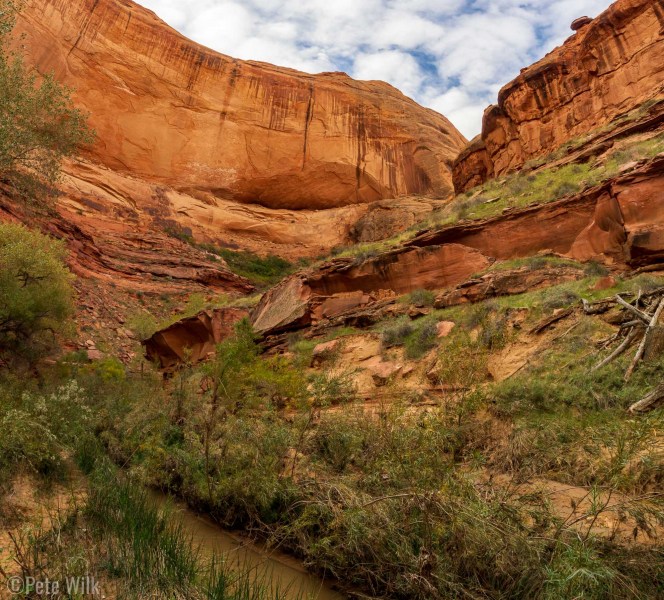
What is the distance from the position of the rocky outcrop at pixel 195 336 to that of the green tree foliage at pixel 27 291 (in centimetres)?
343

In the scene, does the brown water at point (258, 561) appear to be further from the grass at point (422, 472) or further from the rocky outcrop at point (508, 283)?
the rocky outcrop at point (508, 283)

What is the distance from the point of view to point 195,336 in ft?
54.4

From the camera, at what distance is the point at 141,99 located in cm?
3738

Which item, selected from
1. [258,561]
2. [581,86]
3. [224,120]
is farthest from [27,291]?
[224,120]

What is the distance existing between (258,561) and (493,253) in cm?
1053

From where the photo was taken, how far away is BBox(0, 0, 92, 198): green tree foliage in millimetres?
10531

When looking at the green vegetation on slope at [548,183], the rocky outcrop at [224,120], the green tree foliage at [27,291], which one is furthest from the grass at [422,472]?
the rocky outcrop at [224,120]

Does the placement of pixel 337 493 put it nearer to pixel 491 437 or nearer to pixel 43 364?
pixel 491 437

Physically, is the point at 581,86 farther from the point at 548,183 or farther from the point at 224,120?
the point at 224,120

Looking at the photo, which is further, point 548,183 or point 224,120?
point 224,120

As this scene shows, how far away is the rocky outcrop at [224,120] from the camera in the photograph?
35.4m

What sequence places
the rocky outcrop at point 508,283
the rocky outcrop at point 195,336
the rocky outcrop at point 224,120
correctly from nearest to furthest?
the rocky outcrop at point 508,283 → the rocky outcrop at point 195,336 → the rocky outcrop at point 224,120

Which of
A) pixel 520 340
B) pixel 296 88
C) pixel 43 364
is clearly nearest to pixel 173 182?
pixel 296 88

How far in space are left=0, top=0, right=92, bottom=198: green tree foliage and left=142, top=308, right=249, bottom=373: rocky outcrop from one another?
608cm
